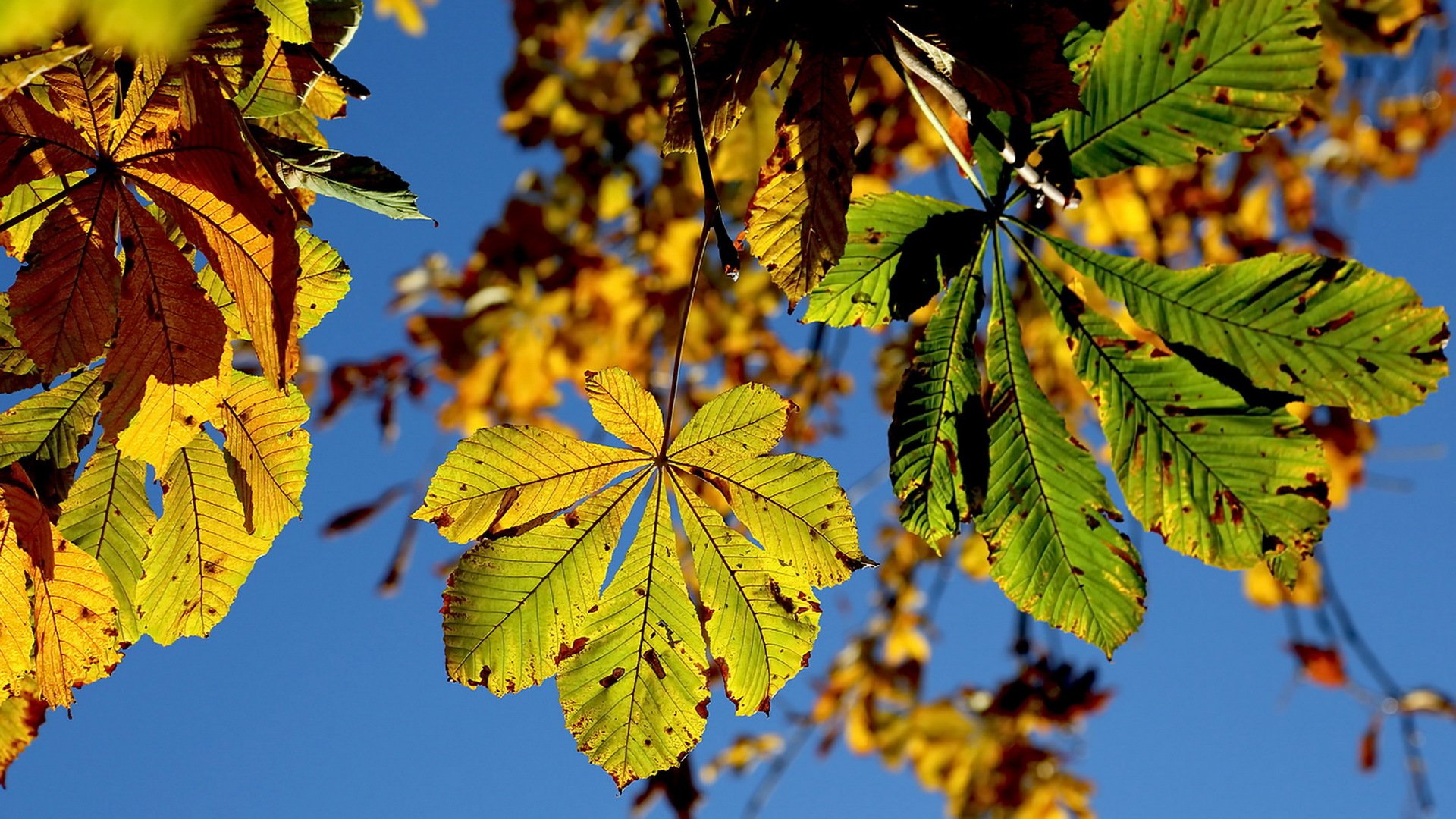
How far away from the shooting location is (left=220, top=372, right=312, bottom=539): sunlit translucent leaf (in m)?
0.67

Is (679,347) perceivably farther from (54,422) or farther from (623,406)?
(54,422)

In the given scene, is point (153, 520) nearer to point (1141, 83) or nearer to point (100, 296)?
point (100, 296)

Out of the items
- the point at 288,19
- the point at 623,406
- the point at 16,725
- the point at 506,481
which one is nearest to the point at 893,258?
the point at 623,406

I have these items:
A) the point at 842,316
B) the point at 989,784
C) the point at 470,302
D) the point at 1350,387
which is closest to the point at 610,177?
the point at 470,302

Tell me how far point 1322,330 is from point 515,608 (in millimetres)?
605

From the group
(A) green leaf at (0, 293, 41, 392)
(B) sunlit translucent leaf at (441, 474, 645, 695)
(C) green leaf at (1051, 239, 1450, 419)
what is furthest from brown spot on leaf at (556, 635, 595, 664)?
(C) green leaf at (1051, 239, 1450, 419)

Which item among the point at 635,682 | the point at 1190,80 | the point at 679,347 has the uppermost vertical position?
the point at 1190,80

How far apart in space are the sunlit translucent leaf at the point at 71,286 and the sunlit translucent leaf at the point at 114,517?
0.14 metres

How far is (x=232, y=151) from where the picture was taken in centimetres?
54

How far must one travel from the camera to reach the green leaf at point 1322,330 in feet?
2.33

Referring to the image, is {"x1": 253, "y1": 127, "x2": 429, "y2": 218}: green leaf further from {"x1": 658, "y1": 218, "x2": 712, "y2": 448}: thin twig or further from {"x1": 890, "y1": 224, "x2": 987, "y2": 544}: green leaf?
{"x1": 890, "y1": 224, "x2": 987, "y2": 544}: green leaf

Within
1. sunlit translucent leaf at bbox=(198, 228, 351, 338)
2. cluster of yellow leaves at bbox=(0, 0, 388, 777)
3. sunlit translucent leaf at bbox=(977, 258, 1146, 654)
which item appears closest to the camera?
cluster of yellow leaves at bbox=(0, 0, 388, 777)

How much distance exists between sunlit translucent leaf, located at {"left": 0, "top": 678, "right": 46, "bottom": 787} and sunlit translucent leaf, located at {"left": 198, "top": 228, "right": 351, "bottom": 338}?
0.43 meters

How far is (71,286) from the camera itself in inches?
23.0
